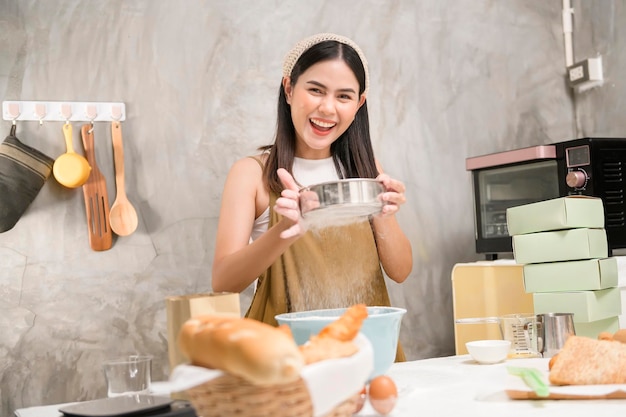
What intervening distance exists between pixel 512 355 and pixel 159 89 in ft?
5.00

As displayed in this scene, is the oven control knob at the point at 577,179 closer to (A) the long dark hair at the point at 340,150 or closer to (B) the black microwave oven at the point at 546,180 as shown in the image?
(B) the black microwave oven at the point at 546,180

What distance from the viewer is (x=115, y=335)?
7.34ft

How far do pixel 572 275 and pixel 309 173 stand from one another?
2.25ft

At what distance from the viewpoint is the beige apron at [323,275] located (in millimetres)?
1678

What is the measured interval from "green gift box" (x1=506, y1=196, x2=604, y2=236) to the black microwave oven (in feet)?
2.08

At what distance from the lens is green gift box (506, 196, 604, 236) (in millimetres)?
1483

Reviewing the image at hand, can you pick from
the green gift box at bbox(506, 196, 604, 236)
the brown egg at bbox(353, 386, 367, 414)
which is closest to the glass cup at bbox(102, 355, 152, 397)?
the brown egg at bbox(353, 386, 367, 414)

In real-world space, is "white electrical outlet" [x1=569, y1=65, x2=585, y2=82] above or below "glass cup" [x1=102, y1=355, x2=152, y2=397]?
above

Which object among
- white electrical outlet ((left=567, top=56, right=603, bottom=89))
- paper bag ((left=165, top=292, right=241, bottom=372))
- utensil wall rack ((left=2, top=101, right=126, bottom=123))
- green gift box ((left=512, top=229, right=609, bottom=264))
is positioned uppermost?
white electrical outlet ((left=567, top=56, right=603, bottom=89))

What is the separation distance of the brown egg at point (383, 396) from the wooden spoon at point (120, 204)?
1.52 metres

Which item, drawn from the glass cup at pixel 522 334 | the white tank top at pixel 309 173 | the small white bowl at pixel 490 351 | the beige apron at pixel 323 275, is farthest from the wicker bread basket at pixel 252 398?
the white tank top at pixel 309 173

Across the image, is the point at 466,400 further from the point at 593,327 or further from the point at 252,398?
the point at 593,327

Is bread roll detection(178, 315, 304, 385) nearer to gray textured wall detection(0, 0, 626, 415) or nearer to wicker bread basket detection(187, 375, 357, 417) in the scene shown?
wicker bread basket detection(187, 375, 357, 417)

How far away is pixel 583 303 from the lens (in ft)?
4.83
